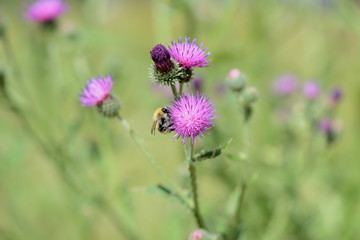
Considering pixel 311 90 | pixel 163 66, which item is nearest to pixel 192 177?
pixel 163 66

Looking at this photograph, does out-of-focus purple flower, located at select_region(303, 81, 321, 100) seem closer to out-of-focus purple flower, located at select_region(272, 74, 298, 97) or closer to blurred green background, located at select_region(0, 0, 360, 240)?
blurred green background, located at select_region(0, 0, 360, 240)

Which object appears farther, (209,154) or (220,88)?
(220,88)

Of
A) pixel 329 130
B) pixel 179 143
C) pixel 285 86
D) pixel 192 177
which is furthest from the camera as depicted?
pixel 285 86

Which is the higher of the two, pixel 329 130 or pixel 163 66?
pixel 329 130

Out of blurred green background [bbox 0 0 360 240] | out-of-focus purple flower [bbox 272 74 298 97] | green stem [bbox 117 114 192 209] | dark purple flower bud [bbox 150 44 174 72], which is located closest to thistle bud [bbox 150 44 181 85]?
dark purple flower bud [bbox 150 44 174 72]

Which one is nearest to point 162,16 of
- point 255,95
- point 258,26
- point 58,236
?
point 258,26

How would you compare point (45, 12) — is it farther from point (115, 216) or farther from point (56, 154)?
point (115, 216)

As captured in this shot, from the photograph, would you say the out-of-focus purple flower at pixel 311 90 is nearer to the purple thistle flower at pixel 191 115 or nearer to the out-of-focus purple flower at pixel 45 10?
the purple thistle flower at pixel 191 115
